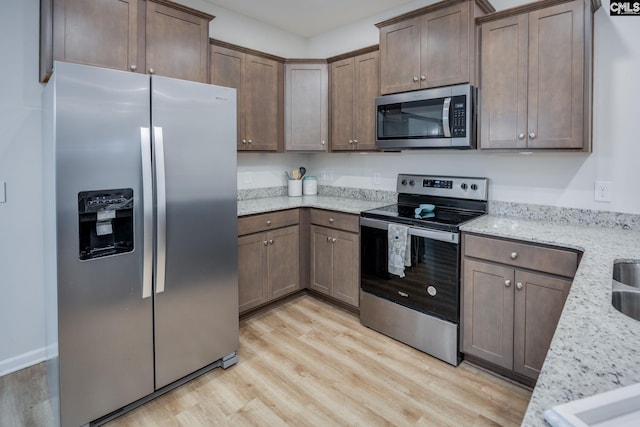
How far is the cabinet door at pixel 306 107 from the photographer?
3453 millimetres

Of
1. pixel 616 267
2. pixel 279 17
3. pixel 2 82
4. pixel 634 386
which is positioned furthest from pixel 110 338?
pixel 279 17

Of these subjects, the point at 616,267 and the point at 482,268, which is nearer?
the point at 616,267

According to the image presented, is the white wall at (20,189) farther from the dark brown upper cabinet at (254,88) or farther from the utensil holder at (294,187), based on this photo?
the utensil holder at (294,187)

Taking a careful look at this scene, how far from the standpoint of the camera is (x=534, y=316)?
2.04m

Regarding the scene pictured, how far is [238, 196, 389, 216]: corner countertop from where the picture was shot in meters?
2.99

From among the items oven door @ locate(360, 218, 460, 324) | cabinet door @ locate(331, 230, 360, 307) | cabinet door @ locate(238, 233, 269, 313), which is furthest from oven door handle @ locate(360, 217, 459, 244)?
cabinet door @ locate(238, 233, 269, 313)

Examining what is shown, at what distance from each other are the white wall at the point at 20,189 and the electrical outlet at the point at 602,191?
3.60m

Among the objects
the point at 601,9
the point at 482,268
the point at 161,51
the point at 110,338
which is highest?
the point at 601,9

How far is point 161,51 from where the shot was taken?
7.96ft

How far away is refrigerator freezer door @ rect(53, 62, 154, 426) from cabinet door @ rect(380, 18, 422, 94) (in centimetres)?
178

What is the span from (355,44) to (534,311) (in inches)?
113

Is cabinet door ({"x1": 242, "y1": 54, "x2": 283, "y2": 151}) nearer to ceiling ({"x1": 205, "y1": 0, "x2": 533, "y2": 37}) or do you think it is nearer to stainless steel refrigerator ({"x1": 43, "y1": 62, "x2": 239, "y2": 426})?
ceiling ({"x1": 205, "y1": 0, "x2": 533, "y2": 37})

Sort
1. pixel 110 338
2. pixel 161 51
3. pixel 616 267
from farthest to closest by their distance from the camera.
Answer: pixel 161 51, pixel 110 338, pixel 616 267

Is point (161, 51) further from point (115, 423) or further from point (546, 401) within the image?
point (546, 401)
